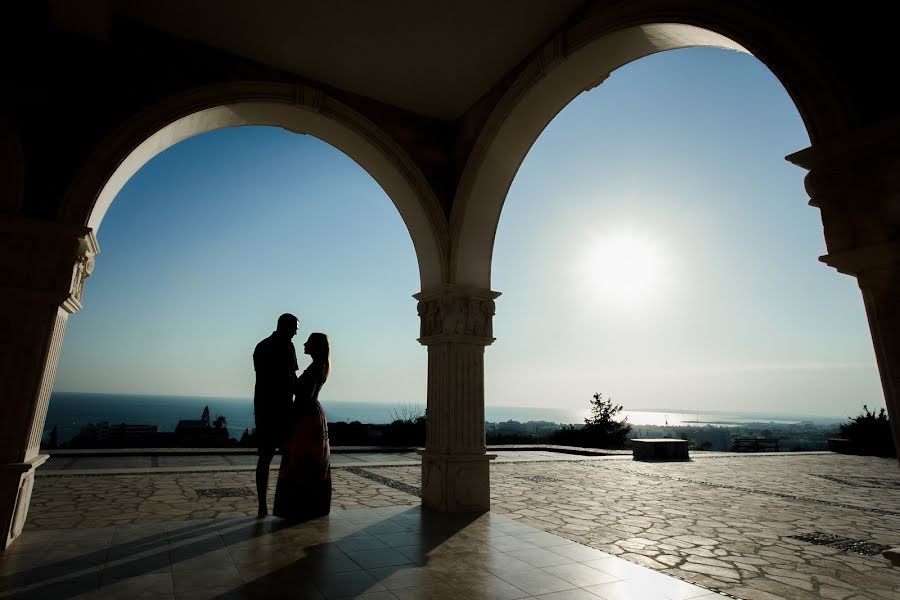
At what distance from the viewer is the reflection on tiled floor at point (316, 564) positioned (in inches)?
107

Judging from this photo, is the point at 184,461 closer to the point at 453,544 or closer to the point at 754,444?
the point at 453,544

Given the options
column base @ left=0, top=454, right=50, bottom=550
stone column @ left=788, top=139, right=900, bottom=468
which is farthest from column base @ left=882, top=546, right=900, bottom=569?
column base @ left=0, top=454, right=50, bottom=550

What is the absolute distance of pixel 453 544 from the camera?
3775 mm

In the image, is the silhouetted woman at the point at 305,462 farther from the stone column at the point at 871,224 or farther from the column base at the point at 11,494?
the stone column at the point at 871,224

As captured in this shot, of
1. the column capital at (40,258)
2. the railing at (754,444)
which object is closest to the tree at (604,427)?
the railing at (754,444)

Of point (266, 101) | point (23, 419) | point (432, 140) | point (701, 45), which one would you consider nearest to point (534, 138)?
point (432, 140)

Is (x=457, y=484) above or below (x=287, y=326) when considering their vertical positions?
below

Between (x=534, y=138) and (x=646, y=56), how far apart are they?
1411mm

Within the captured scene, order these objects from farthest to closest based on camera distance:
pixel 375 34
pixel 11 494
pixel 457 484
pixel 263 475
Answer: pixel 457 484 → pixel 375 34 → pixel 263 475 → pixel 11 494

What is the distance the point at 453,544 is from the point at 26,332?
3.53 m

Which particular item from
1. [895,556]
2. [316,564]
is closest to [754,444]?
[895,556]

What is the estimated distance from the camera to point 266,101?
4.79m

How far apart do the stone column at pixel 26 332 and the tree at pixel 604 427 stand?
50.1ft

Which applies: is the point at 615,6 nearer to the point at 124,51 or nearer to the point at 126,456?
the point at 124,51
